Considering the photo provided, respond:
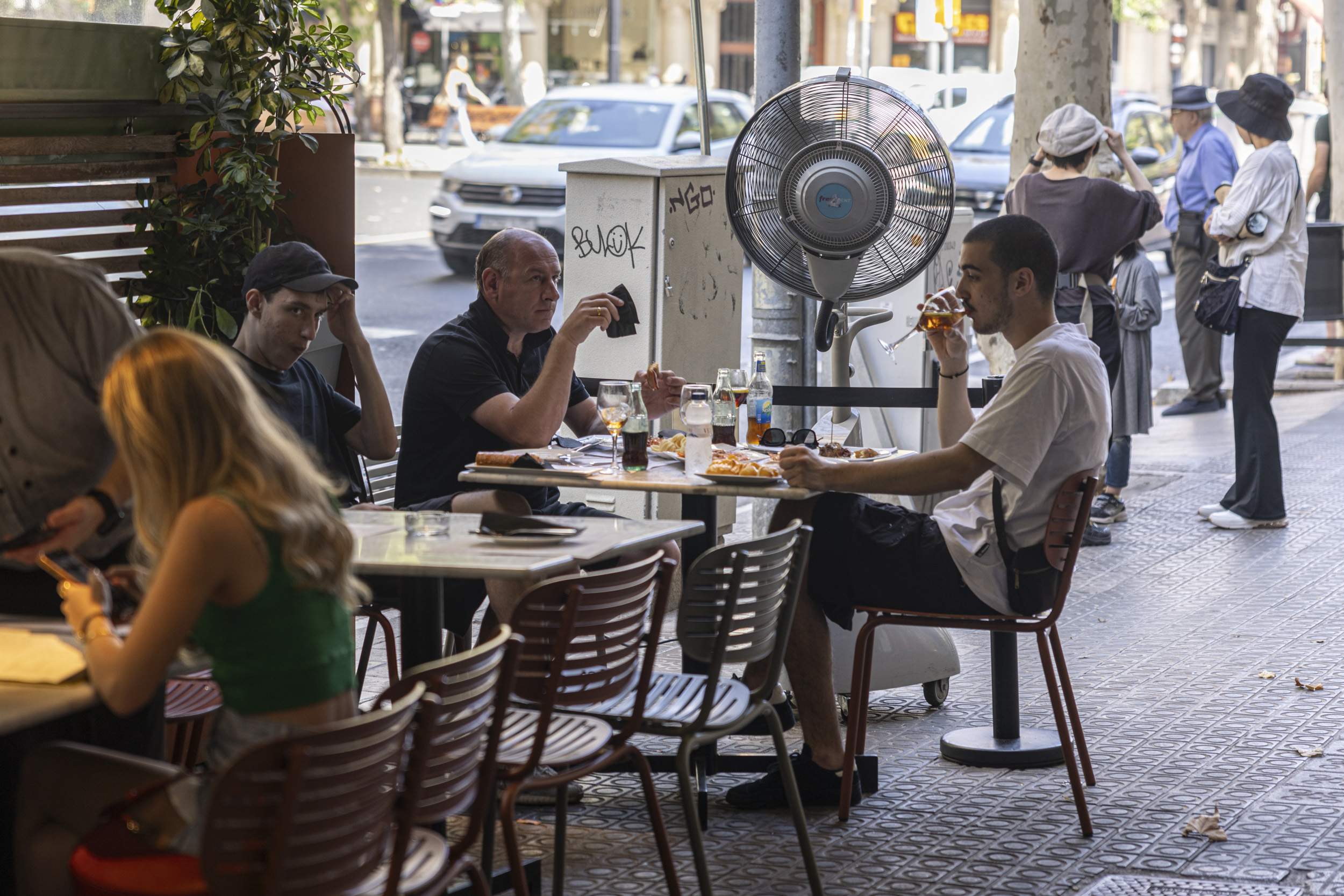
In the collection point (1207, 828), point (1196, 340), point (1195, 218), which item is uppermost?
point (1195, 218)

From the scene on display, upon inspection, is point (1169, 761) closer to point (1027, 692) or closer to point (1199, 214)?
point (1027, 692)

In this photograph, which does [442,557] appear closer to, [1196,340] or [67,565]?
[67,565]

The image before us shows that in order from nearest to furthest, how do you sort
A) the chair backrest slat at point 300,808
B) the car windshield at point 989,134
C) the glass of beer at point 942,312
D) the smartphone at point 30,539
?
the chair backrest slat at point 300,808 < the smartphone at point 30,539 < the glass of beer at point 942,312 < the car windshield at point 989,134

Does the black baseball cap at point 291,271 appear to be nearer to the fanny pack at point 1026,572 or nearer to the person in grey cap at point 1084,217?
the fanny pack at point 1026,572

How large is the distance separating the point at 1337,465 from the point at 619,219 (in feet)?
17.6

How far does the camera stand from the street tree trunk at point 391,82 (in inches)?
1326

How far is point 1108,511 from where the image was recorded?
8672 millimetres

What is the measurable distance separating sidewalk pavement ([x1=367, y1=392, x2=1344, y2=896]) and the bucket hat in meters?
2.32

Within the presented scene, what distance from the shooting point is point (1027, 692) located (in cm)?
593

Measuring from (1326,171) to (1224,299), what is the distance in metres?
6.63

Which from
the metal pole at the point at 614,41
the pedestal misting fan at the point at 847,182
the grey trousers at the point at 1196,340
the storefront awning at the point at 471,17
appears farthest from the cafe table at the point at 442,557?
the storefront awning at the point at 471,17

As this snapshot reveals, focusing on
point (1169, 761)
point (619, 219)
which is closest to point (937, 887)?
point (1169, 761)

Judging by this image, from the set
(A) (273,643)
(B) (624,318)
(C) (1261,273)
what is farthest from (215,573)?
(C) (1261,273)

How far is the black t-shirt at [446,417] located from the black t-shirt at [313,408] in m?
0.17
